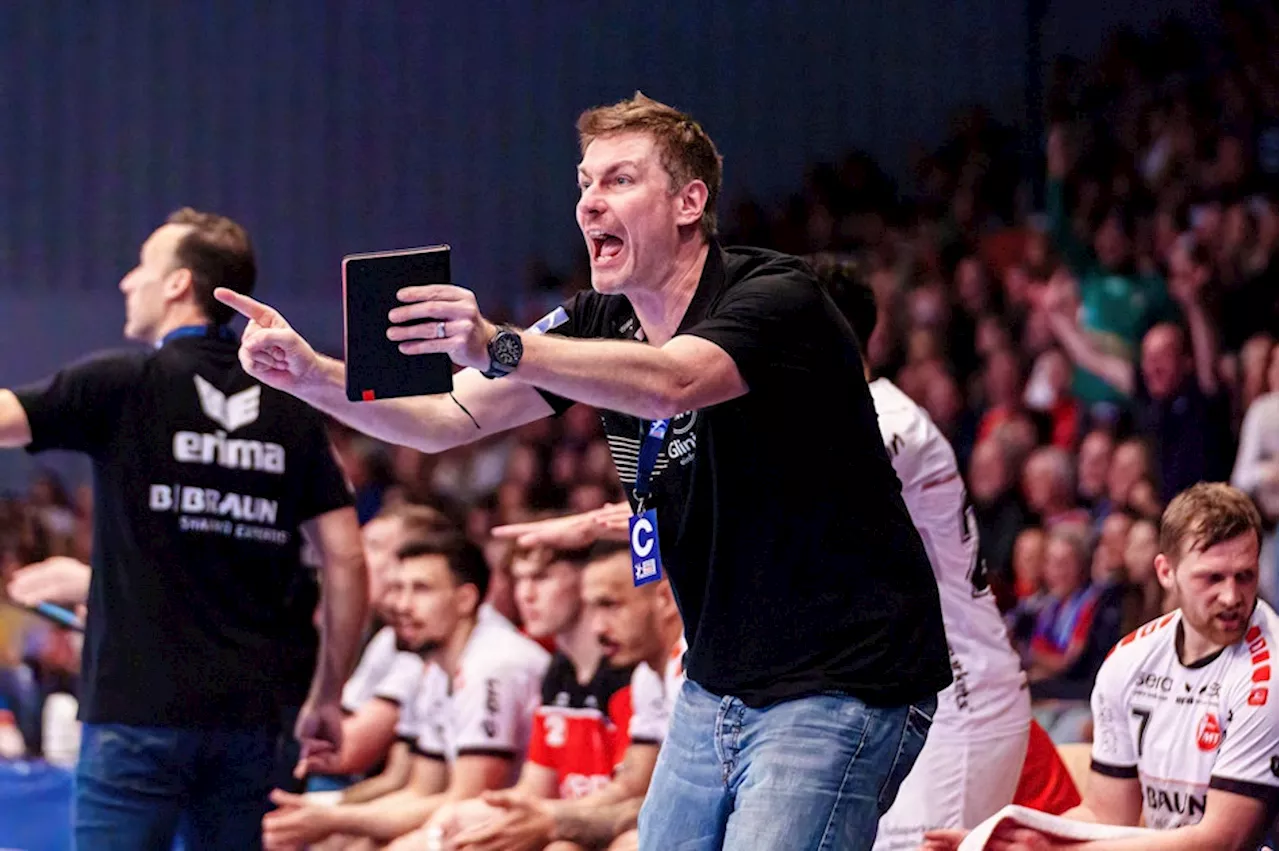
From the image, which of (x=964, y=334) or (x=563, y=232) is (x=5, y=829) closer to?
(x=964, y=334)

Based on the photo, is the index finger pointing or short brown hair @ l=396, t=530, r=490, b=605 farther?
short brown hair @ l=396, t=530, r=490, b=605

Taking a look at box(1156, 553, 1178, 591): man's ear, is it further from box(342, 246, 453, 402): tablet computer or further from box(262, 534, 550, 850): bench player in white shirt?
box(262, 534, 550, 850): bench player in white shirt

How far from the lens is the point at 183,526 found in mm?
4480

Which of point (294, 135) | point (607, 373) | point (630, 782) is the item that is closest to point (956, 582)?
point (630, 782)

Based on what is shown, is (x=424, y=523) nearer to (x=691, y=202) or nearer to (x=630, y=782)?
(x=630, y=782)

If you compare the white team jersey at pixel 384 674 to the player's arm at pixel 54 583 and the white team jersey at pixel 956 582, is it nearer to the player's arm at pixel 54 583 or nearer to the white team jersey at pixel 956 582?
the player's arm at pixel 54 583

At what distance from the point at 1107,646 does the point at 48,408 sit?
439 cm

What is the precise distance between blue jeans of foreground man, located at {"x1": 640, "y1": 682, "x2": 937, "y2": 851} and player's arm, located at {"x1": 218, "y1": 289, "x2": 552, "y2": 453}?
65cm

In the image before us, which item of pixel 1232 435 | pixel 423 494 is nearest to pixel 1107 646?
pixel 1232 435

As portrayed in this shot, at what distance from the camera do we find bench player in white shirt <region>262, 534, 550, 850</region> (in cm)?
611

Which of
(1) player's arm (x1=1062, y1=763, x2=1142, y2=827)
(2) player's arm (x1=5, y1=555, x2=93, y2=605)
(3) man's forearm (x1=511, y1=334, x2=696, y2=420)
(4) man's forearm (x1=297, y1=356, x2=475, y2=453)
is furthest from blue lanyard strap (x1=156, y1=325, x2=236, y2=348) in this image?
(1) player's arm (x1=1062, y1=763, x2=1142, y2=827)

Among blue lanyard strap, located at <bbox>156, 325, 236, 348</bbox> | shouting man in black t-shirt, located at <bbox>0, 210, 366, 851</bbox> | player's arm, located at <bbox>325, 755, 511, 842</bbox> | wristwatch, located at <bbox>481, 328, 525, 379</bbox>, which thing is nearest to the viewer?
wristwatch, located at <bbox>481, 328, 525, 379</bbox>

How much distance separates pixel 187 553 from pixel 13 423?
1.76 feet

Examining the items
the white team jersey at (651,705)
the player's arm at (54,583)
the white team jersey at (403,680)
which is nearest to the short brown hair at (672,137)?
the white team jersey at (651,705)
